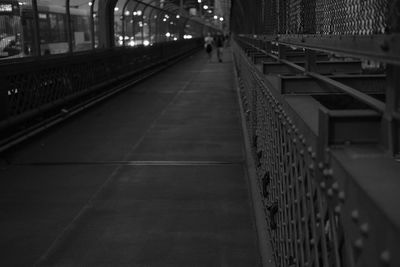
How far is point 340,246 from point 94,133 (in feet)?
25.7

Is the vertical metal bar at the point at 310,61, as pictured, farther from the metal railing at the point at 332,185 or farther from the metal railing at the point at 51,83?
the metal railing at the point at 51,83

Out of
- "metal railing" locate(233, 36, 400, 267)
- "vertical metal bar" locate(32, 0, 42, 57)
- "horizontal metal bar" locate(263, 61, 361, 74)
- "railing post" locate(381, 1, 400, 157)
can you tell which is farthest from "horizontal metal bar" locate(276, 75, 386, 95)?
"vertical metal bar" locate(32, 0, 42, 57)

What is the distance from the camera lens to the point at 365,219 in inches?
46.2

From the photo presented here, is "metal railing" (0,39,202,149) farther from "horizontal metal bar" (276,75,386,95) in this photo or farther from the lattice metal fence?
"horizontal metal bar" (276,75,386,95)

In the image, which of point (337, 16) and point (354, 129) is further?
point (337, 16)

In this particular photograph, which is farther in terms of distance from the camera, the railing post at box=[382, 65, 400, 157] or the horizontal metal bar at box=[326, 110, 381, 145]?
the horizontal metal bar at box=[326, 110, 381, 145]

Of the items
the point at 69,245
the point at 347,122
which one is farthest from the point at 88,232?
the point at 347,122

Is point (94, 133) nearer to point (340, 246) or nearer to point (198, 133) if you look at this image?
point (198, 133)

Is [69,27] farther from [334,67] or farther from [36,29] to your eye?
[334,67]

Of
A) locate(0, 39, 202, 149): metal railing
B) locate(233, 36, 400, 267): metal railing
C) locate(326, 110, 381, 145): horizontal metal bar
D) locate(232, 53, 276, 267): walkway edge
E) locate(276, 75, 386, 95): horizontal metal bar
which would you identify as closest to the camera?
locate(233, 36, 400, 267): metal railing

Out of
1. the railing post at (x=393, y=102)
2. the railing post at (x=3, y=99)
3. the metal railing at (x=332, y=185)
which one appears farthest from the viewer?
the railing post at (x=3, y=99)

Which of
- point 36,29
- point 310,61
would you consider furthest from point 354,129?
point 36,29

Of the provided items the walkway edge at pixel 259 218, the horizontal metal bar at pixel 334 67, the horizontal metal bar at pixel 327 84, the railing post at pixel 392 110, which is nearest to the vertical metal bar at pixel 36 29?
the walkway edge at pixel 259 218

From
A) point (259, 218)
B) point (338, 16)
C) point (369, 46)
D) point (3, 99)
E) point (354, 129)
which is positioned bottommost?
point (259, 218)
